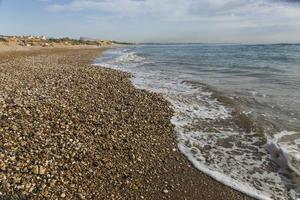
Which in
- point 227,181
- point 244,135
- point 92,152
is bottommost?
point 227,181

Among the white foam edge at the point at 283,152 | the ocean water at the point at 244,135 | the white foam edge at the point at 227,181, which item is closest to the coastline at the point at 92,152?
the white foam edge at the point at 227,181

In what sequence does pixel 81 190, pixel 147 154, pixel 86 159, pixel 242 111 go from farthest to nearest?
pixel 242 111 → pixel 147 154 → pixel 86 159 → pixel 81 190

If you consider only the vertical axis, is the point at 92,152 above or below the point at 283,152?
above

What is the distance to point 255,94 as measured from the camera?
16.0m

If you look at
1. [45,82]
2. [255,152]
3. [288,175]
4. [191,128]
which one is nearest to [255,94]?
[191,128]

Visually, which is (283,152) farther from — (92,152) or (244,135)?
(92,152)

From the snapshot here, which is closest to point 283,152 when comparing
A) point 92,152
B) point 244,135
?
point 244,135

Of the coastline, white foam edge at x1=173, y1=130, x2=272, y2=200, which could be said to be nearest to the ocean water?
white foam edge at x1=173, y1=130, x2=272, y2=200

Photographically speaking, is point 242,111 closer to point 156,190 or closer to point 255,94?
point 255,94

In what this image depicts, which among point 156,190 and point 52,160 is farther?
point 52,160

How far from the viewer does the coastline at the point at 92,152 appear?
20.2 feet

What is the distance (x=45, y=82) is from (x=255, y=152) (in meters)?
10.7

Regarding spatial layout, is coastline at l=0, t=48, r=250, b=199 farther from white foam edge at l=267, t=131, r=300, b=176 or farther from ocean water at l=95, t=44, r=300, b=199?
white foam edge at l=267, t=131, r=300, b=176

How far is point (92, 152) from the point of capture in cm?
755
